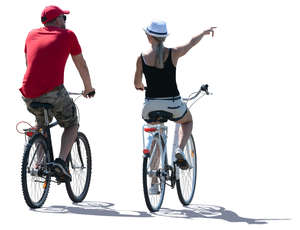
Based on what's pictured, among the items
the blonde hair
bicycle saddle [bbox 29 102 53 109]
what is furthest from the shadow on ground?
the blonde hair

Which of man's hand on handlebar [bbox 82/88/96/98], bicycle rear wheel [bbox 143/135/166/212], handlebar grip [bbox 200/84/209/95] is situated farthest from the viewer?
handlebar grip [bbox 200/84/209/95]

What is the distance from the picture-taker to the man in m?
12.7

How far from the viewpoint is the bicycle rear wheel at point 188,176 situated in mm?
13414

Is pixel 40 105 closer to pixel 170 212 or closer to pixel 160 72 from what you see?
pixel 160 72

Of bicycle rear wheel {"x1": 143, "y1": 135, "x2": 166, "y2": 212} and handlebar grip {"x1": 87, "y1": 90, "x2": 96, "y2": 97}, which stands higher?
handlebar grip {"x1": 87, "y1": 90, "x2": 96, "y2": 97}

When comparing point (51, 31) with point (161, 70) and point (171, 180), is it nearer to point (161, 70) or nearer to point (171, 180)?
point (161, 70)

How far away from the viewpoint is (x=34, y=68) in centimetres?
1271

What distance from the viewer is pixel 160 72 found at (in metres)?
12.6

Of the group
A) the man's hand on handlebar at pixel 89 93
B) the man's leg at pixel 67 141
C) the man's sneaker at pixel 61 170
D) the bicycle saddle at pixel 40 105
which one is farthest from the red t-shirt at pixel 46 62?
the man's sneaker at pixel 61 170

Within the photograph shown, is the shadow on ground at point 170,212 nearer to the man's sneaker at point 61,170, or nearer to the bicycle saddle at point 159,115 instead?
the man's sneaker at point 61,170

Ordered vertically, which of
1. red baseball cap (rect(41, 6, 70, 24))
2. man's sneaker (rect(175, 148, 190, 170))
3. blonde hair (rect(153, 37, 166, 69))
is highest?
red baseball cap (rect(41, 6, 70, 24))

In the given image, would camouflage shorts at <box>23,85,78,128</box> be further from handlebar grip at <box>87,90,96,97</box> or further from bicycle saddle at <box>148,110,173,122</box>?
bicycle saddle at <box>148,110,173,122</box>

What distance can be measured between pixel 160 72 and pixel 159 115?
58cm

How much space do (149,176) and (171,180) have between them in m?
0.49
